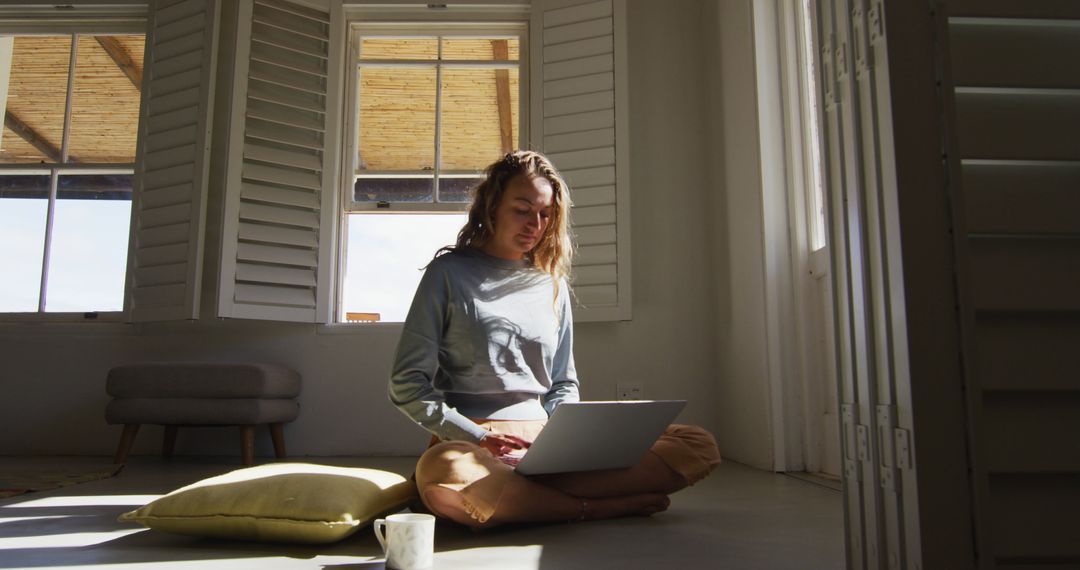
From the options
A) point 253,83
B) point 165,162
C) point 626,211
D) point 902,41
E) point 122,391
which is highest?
point 253,83

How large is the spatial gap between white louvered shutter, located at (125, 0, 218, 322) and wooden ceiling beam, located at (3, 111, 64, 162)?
1.93 ft

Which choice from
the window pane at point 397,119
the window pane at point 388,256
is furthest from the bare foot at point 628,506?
the window pane at point 397,119

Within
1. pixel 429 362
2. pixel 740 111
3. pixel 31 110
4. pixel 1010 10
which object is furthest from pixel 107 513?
pixel 31 110

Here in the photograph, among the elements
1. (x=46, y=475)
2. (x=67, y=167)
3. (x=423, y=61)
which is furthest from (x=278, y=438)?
(x=423, y=61)

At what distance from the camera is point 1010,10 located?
1.07 m

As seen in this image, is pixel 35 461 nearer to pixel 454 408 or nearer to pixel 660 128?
pixel 454 408

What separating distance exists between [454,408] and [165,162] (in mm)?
2689

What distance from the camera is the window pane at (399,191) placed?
4.02 metres

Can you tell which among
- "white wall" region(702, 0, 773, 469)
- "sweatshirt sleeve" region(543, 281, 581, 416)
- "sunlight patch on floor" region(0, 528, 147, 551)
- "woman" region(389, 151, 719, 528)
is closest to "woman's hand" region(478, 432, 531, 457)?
"woman" region(389, 151, 719, 528)

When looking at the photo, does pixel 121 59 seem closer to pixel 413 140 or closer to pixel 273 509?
pixel 413 140

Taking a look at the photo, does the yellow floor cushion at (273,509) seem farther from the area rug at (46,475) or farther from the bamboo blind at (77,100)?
the bamboo blind at (77,100)

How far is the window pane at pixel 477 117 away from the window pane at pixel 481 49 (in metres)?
0.07

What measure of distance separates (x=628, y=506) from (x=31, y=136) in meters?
3.91

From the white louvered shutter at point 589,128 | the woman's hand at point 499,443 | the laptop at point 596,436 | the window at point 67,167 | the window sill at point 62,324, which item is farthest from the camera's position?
the window at point 67,167
